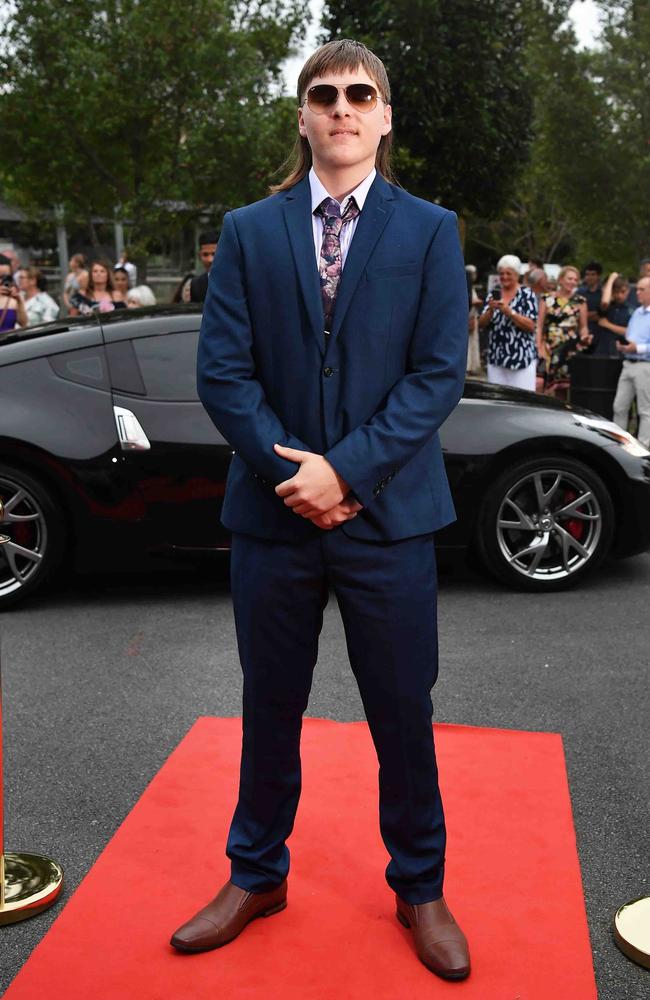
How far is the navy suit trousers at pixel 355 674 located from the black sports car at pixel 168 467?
2.92m

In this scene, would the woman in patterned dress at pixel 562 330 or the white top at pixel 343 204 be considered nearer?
the white top at pixel 343 204

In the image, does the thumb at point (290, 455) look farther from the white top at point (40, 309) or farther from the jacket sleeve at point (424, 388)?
the white top at point (40, 309)

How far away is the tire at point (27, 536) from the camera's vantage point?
558cm

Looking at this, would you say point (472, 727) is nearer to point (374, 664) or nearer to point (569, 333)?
point (374, 664)

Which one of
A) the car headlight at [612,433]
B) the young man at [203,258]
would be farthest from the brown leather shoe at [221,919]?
the young man at [203,258]

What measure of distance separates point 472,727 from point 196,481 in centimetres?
209

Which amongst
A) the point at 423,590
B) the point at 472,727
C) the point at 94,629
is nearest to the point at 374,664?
the point at 423,590

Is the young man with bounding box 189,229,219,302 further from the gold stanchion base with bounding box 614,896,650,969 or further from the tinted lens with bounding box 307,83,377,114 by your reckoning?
the gold stanchion base with bounding box 614,896,650,969

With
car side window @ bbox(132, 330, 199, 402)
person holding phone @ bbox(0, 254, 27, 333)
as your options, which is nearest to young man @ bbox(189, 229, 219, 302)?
car side window @ bbox(132, 330, 199, 402)

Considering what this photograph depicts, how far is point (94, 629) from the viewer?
17.8 ft

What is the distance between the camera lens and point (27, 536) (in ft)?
18.7

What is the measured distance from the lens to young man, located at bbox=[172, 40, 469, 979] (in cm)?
255

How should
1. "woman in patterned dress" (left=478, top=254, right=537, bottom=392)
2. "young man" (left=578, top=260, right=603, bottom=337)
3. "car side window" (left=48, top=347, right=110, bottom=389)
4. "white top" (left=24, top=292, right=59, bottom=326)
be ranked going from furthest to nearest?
"white top" (left=24, top=292, right=59, bottom=326) → "young man" (left=578, top=260, right=603, bottom=337) → "woman in patterned dress" (left=478, top=254, right=537, bottom=392) → "car side window" (left=48, top=347, right=110, bottom=389)

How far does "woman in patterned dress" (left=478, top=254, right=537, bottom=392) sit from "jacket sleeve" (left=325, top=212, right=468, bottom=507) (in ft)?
22.9
